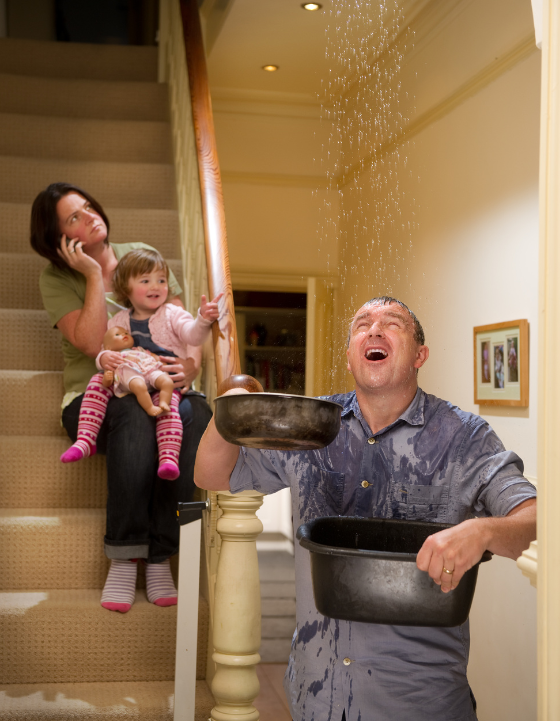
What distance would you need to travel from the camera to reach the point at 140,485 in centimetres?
221

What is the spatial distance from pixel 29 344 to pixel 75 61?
231 centimetres

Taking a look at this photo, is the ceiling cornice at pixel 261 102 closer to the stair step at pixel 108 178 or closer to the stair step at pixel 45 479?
the stair step at pixel 108 178

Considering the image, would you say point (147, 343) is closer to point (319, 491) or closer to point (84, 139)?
point (319, 491)

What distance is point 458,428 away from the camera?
4.39 feet

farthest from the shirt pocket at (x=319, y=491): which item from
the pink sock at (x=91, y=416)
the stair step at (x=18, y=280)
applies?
the stair step at (x=18, y=280)

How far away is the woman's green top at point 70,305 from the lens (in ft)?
8.39

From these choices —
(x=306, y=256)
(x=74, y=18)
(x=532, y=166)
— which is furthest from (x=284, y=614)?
(x=74, y=18)

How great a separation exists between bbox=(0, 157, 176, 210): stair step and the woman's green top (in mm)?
1091

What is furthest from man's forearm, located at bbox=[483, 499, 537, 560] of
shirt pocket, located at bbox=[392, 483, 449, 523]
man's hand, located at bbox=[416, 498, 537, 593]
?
Result: shirt pocket, located at bbox=[392, 483, 449, 523]

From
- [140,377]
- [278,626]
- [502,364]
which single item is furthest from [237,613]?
[278,626]

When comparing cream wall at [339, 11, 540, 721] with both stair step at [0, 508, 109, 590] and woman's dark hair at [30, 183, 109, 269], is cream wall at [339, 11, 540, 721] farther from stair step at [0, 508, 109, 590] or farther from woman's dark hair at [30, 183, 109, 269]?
woman's dark hair at [30, 183, 109, 269]

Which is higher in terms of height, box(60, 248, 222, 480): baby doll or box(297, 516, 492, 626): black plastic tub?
box(60, 248, 222, 480): baby doll

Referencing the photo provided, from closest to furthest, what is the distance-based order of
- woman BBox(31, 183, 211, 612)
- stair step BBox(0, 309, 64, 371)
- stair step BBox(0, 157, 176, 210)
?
woman BBox(31, 183, 211, 612), stair step BBox(0, 309, 64, 371), stair step BBox(0, 157, 176, 210)

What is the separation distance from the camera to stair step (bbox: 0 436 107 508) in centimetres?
252
